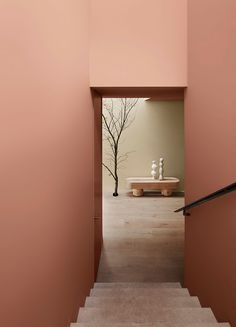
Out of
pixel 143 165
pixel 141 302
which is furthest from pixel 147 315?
pixel 143 165

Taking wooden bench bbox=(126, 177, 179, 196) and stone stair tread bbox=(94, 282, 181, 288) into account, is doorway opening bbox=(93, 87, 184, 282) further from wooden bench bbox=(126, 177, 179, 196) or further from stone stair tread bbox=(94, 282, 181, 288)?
stone stair tread bbox=(94, 282, 181, 288)

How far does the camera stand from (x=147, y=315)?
255cm

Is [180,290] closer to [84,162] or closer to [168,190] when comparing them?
[84,162]

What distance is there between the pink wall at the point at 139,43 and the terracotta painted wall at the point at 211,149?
0.48 feet

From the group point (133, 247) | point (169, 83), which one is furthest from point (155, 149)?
point (169, 83)

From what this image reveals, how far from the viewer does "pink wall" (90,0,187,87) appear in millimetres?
3209

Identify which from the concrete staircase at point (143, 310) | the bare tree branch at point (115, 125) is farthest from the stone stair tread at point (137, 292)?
the bare tree branch at point (115, 125)

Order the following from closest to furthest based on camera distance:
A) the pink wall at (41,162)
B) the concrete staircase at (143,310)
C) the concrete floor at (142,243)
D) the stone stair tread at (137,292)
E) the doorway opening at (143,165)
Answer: the pink wall at (41,162) < the concrete staircase at (143,310) < the stone stair tread at (137,292) < the concrete floor at (142,243) < the doorway opening at (143,165)

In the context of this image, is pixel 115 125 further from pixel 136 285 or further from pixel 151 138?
pixel 136 285

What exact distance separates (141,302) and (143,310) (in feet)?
0.56

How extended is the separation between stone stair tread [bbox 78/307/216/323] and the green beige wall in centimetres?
637

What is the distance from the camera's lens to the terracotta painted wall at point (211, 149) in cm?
212

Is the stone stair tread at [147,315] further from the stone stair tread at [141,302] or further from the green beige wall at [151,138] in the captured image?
the green beige wall at [151,138]

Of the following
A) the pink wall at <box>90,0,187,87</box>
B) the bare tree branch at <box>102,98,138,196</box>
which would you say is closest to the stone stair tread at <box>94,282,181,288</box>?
the pink wall at <box>90,0,187,87</box>
